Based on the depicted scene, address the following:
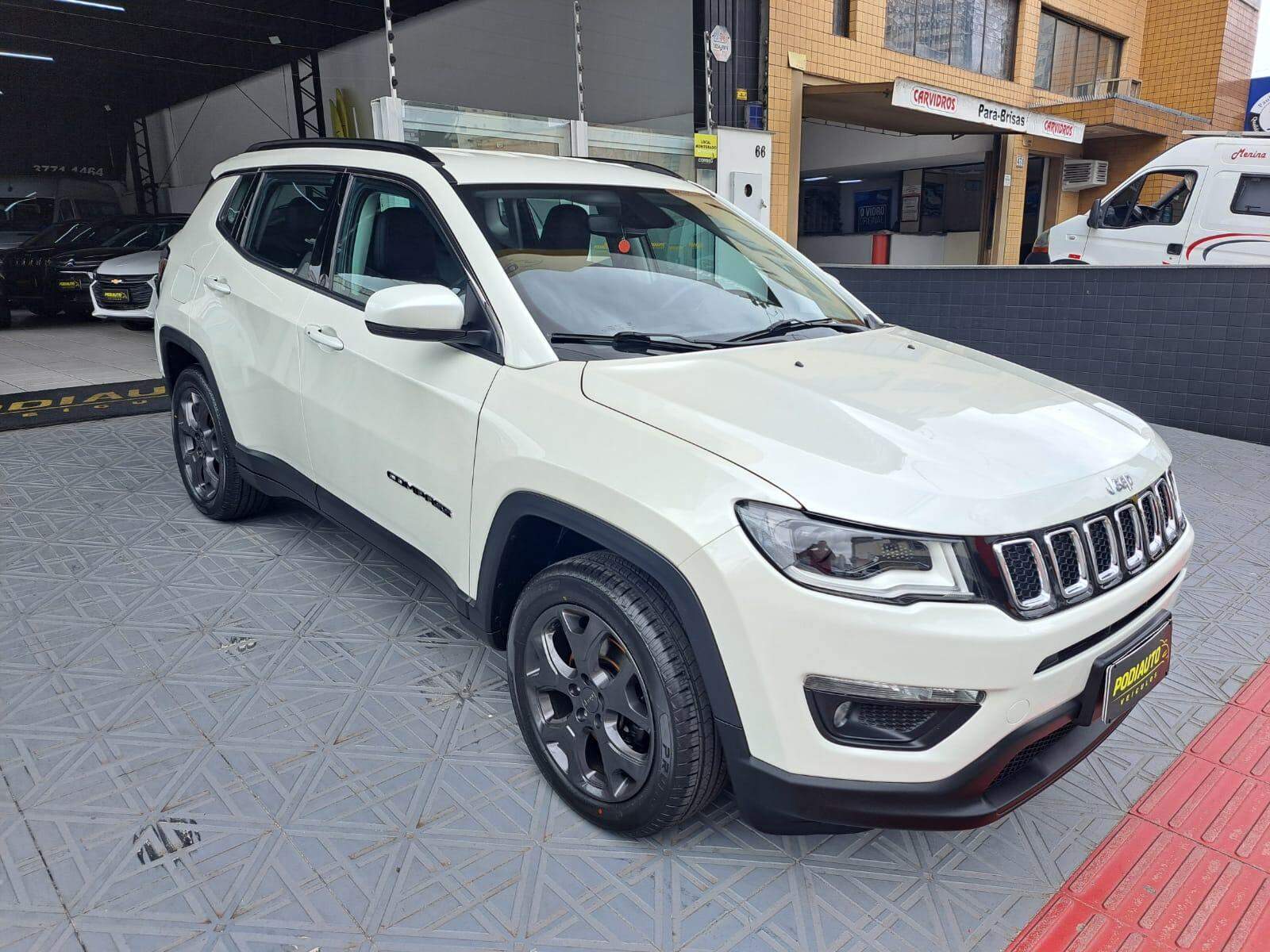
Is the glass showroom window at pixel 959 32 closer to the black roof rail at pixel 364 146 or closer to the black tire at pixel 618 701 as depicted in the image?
the black roof rail at pixel 364 146

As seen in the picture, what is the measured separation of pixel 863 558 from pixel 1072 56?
19972mm

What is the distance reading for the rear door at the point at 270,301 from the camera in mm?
3197

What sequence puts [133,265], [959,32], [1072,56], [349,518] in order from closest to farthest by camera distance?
[349,518] → [133,265] → [959,32] → [1072,56]

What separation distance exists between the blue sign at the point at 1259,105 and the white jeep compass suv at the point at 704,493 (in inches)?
867

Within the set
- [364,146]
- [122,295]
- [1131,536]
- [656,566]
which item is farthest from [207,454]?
[122,295]

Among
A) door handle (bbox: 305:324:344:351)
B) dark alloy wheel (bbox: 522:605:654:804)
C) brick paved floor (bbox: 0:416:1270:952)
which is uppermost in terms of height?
door handle (bbox: 305:324:344:351)

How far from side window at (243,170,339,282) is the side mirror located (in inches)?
38.0

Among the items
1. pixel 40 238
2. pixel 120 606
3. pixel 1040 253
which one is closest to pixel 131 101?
pixel 40 238

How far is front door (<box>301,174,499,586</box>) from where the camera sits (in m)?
2.47

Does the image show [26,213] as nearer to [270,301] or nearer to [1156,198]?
[270,301]

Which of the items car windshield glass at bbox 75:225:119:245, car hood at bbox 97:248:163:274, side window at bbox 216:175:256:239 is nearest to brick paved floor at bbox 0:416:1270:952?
side window at bbox 216:175:256:239

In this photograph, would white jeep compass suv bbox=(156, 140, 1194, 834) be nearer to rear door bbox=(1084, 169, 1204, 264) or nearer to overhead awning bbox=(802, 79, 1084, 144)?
rear door bbox=(1084, 169, 1204, 264)

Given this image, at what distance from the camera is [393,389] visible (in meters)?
2.68

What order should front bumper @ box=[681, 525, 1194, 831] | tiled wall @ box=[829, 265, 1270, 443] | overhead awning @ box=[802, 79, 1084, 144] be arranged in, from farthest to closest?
overhead awning @ box=[802, 79, 1084, 144], tiled wall @ box=[829, 265, 1270, 443], front bumper @ box=[681, 525, 1194, 831]
